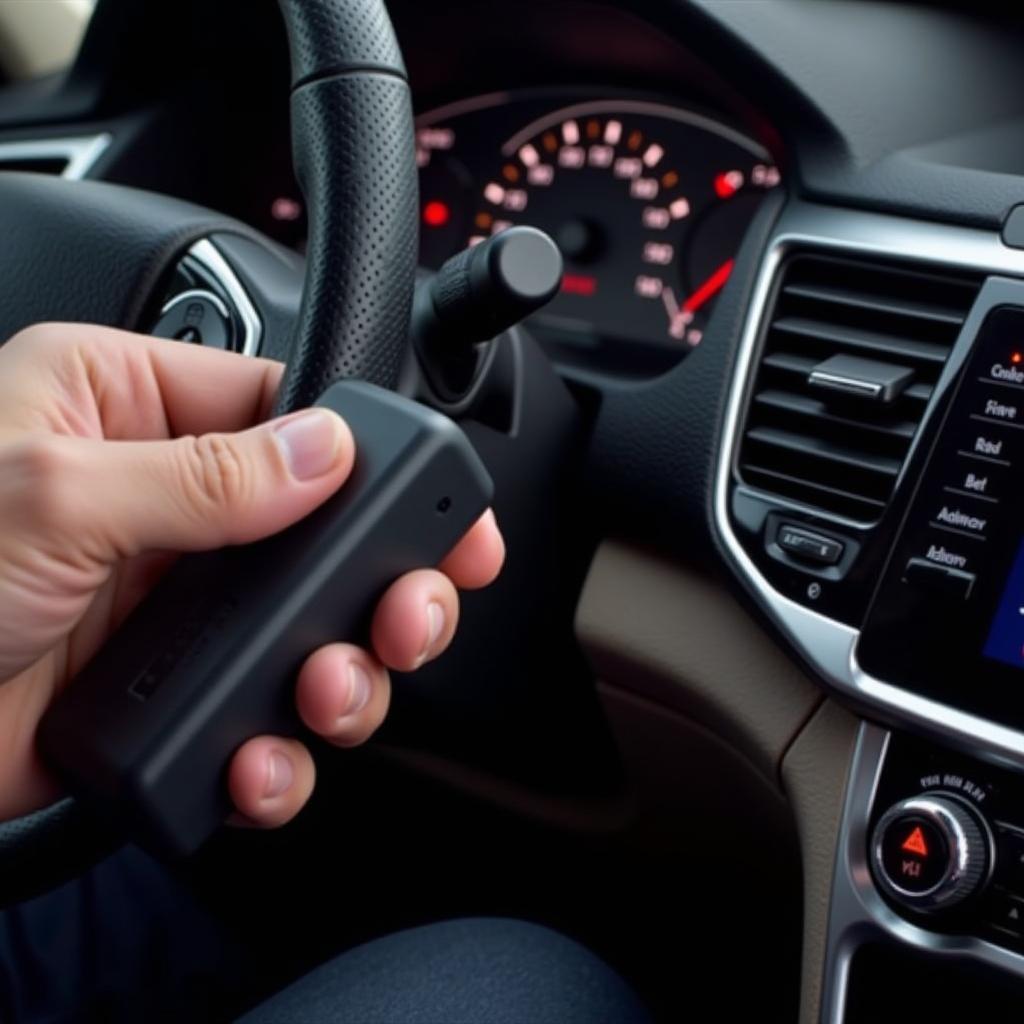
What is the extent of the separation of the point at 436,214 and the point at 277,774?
0.73 meters

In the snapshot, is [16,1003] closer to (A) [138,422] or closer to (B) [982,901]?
(A) [138,422]

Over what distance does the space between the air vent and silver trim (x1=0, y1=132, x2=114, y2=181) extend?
2.08 feet

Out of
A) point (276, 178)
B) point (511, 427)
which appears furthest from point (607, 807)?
point (276, 178)

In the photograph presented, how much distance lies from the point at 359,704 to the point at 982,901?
32 cm

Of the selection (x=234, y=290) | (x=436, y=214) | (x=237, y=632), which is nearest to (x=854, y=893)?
(x=237, y=632)

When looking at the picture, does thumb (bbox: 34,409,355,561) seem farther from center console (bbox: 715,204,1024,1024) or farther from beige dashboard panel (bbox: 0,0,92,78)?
beige dashboard panel (bbox: 0,0,92,78)

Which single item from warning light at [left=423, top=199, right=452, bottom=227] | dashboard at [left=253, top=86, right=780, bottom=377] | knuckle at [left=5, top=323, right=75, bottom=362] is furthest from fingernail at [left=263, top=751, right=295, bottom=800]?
warning light at [left=423, top=199, right=452, bottom=227]

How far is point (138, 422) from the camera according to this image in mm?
692

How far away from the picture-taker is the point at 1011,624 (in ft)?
2.29

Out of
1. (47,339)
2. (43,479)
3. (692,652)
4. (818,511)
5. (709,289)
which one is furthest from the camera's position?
(709,289)

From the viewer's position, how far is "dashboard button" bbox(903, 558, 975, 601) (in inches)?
28.0

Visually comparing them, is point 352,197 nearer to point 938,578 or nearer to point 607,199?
point 938,578

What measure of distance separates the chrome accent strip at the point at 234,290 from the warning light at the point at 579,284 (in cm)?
34

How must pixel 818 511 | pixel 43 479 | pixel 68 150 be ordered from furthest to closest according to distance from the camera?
pixel 68 150 → pixel 818 511 → pixel 43 479
